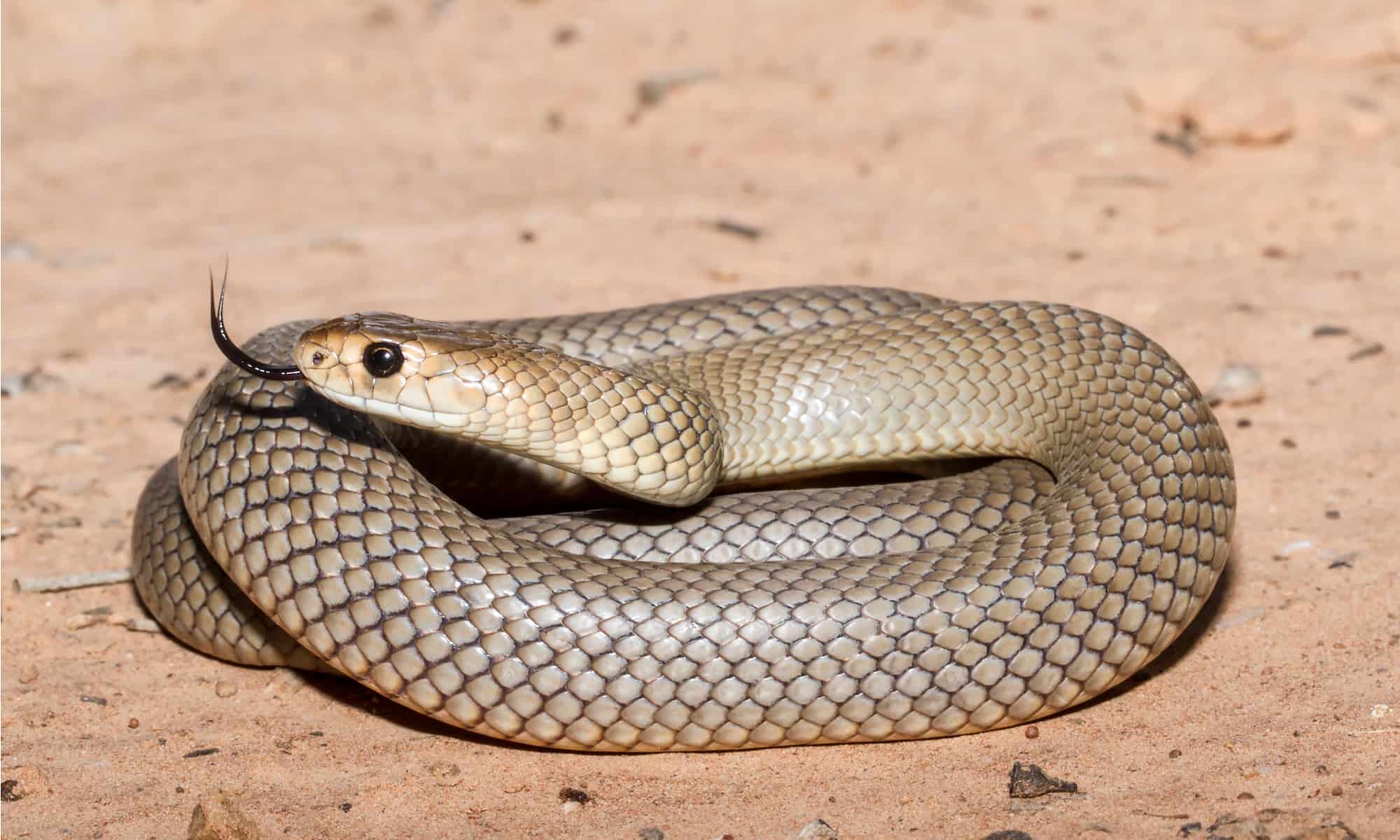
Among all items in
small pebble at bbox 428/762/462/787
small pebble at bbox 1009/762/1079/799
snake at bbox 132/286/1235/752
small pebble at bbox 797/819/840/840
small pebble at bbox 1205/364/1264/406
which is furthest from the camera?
small pebble at bbox 1205/364/1264/406

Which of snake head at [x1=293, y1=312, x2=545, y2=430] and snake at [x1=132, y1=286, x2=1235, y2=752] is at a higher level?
snake head at [x1=293, y1=312, x2=545, y2=430]

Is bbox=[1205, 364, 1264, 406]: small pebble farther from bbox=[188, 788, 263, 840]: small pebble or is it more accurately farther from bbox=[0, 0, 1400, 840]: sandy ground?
bbox=[188, 788, 263, 840]: small pebble

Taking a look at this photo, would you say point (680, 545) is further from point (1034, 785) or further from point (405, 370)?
point (1034, 785)

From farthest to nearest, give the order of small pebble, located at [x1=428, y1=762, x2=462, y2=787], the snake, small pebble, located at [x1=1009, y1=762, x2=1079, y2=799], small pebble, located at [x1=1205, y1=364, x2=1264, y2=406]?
1. small pebble, located at [x1=1205, y1=364, x2=1264, y2=406]
2. small pebble, located at [x1=428, y1=762, x2=462, y2=787]
3. the snake
4. small pebble, located at [x1=1009, y1=762, x2=1079, y2=799]

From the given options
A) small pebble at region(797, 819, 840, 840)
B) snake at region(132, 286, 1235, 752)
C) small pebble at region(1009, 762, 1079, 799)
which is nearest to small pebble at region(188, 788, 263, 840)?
snake at region(132, 286, 1235, 752)

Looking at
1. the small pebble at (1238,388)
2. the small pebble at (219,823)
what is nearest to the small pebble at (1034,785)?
the small pebble at (219,823)
